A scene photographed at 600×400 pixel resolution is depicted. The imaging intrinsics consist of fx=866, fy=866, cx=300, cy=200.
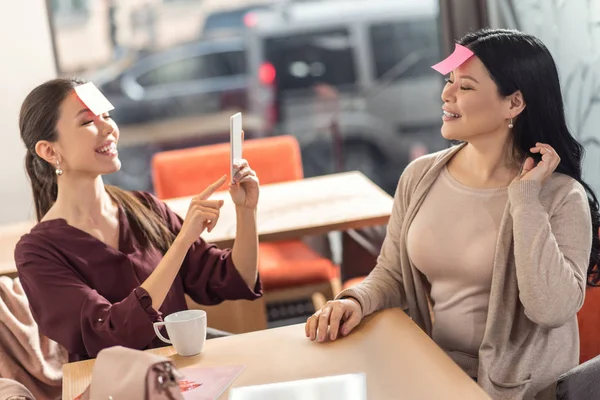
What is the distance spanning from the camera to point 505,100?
1928 millimetres

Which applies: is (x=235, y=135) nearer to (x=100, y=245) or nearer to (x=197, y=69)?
(x=100, y=245)

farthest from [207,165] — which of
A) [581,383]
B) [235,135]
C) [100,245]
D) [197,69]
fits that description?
[581,383]

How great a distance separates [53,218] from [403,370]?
94cm

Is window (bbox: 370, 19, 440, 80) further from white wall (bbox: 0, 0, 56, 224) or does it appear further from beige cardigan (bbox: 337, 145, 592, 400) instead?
beige cardigan (bbox: 337, 145, 592, 400)

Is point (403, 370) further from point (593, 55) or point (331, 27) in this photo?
point (331, 27)

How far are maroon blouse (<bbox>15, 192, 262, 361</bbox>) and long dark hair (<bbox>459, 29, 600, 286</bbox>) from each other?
0.82m

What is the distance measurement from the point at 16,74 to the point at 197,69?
1.29 metres

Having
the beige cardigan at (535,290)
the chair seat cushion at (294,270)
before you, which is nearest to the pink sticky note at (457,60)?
the beige cardigan at (535,290)

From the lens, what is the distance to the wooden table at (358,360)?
152 centimetres

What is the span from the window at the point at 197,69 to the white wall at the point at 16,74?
98cm

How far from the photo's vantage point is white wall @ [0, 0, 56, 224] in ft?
13.6

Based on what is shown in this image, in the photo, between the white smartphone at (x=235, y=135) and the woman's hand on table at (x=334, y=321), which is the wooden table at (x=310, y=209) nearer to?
the white smartphone at (x=235, y=135)

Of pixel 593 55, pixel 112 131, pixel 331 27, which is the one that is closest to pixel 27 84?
pixel 331 27

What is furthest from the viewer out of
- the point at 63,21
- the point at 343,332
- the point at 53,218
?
the point at 63,21
